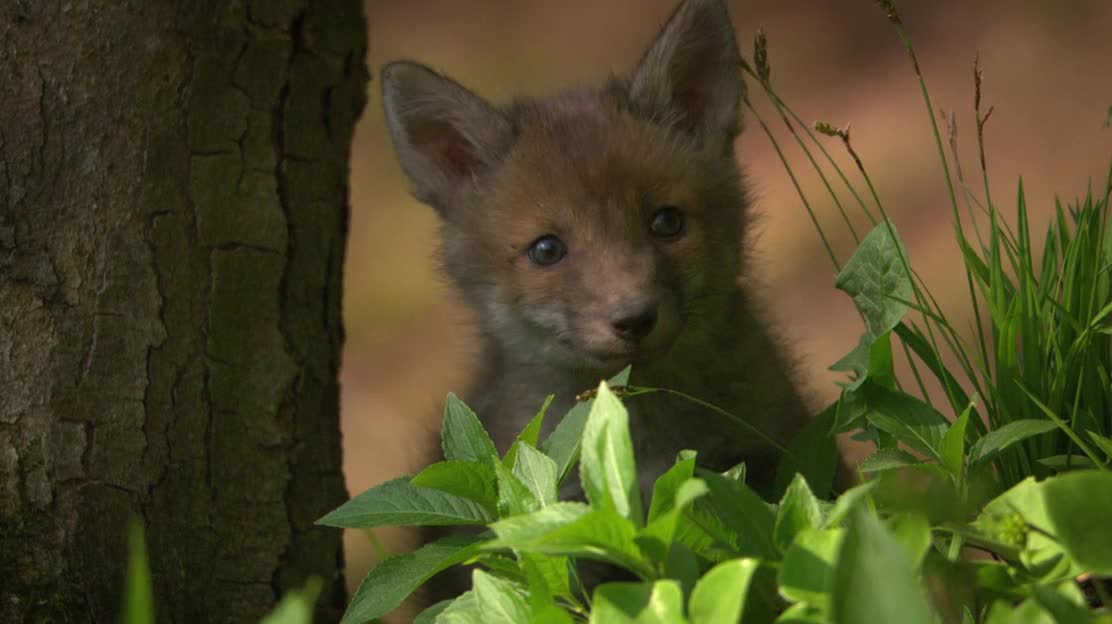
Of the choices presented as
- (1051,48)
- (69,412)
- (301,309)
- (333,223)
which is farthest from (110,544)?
(1051,48)

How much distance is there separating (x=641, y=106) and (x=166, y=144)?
3.27 feet

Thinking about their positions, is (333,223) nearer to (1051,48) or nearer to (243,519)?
(243,519)

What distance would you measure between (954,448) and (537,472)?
1.79ft

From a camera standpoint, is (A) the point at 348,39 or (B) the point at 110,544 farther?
(A) the point at 348,39

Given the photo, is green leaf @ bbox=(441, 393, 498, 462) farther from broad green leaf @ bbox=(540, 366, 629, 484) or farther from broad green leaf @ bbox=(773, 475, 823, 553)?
broad green leaf @ bbox=(773, 475, 823, 553)

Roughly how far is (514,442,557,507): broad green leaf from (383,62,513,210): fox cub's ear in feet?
3.95

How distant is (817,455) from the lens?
6.32 ft

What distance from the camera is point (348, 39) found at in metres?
2.64

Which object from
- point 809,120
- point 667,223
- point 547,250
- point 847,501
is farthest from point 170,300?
point 809,120

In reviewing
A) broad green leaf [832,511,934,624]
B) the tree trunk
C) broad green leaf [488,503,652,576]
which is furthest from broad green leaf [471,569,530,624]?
the tree trunk

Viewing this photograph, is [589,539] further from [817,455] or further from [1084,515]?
[817,455]

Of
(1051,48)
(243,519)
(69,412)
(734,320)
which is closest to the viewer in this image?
(69,412)

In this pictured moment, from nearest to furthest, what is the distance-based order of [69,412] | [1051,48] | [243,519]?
[69,412] < [243,519] < [1051,48]

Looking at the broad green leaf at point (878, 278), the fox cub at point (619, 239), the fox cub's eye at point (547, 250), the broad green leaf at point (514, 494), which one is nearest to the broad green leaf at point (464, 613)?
the broad green leaf at point (514, 494)
